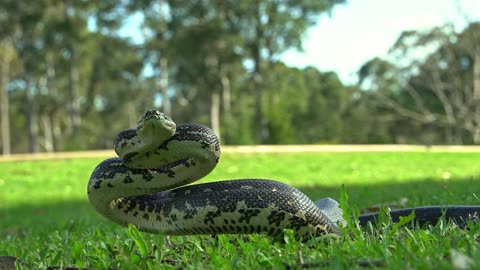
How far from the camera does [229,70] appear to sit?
44.0 m

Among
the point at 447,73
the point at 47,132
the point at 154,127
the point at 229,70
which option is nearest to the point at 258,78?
the point at 229,70

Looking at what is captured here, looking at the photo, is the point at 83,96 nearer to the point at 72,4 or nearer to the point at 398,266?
the point at 72,4

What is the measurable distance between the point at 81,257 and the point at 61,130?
72159 millimetres

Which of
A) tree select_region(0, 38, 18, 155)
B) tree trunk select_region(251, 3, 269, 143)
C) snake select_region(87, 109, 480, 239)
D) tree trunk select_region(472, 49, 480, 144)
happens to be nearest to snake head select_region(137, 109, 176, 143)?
snake select_region(87, 109, 480, 239)

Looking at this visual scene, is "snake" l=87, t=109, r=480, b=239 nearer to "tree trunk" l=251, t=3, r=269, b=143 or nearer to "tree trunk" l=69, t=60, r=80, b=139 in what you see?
"tree trunk" l=251, t=3, r=269, b=143

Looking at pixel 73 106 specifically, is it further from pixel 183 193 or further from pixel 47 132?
pixel 183 193

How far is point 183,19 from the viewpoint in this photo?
41938 mm

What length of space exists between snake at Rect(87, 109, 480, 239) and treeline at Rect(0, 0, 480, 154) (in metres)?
28.5

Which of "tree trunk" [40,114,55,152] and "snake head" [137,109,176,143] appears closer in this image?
"snake head" [137,109,176,143]

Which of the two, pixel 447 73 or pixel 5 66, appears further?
pixel 447 73

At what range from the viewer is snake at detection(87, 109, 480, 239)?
9.64 ft

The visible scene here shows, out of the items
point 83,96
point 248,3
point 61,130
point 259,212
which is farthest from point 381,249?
point 61,130

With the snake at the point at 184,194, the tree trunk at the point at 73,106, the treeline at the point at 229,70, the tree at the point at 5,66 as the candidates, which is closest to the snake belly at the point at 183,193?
the snake at the point at 184,194

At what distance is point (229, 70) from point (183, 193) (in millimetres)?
41126
